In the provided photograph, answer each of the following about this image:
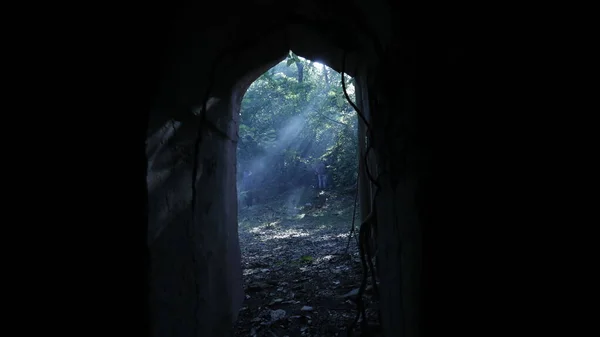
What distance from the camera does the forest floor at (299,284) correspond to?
3076 millimetres

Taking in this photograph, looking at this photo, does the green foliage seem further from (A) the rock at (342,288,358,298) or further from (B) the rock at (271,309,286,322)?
(B) the rock at (271,309,286,322)

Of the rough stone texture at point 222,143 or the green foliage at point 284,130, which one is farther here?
the green foliage at point 284,130

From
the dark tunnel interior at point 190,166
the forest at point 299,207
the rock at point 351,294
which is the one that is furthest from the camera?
the rock at point 351,294

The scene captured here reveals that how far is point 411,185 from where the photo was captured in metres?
1.53

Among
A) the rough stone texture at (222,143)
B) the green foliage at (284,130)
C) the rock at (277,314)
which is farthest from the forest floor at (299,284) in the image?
the green foliage at (284,130)

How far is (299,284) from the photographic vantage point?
4152 millimetres

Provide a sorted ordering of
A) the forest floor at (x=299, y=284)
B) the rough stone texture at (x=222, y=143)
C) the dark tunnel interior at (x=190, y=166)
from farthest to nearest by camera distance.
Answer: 1. the forest floor at (x=299, y=284)
2. the rough stone texture at (x=222, y=143)
3. the dark tunnel interior at (x=190, y=166)

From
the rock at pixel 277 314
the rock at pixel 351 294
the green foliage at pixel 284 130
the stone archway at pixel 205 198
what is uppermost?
the green foliage at pixel 284 130

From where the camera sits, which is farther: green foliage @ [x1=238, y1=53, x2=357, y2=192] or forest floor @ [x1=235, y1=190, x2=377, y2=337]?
green foliage @ [x1=238, y1=53, x2=357, y2=192]

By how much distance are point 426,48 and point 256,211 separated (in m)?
13.4

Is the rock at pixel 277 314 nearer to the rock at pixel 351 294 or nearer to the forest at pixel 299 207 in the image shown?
the forest at pixel 299 207

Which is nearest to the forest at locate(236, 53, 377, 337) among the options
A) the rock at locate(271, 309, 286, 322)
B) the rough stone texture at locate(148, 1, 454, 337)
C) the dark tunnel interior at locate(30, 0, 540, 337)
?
the rock at locate(271, 309, 286, 322)

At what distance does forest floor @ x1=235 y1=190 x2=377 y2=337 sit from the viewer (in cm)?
308

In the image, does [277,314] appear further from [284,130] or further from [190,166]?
[284,130]
